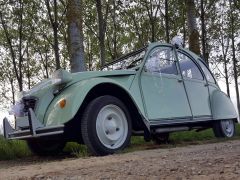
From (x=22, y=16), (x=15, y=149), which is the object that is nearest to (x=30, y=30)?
(x=22, y=16)

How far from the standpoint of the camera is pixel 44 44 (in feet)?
95.5

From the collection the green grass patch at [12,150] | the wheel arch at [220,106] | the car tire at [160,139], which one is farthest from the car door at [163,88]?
the green grass patch at [12,150]

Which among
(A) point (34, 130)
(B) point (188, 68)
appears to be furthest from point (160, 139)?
(A) point (34, 130)

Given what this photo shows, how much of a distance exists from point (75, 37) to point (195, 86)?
3.93 metres

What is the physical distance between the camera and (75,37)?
1147 centimetres

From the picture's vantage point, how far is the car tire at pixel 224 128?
9461 mm

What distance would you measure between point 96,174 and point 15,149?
5.04 metres

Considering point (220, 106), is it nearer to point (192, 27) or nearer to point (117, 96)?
point (117, 96)

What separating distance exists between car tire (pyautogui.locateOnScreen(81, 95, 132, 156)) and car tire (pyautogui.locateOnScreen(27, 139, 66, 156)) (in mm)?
1709

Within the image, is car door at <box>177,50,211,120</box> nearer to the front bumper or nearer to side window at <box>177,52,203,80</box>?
side window at <box>177,52,203,80</box>

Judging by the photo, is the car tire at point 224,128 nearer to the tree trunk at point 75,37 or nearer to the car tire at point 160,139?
the car tire at point 160,139

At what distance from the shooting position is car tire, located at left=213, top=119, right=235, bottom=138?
946cm

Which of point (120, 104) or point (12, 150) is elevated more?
point (120, 104)

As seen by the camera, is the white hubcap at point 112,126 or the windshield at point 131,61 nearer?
the white hubcap at point 112,126
